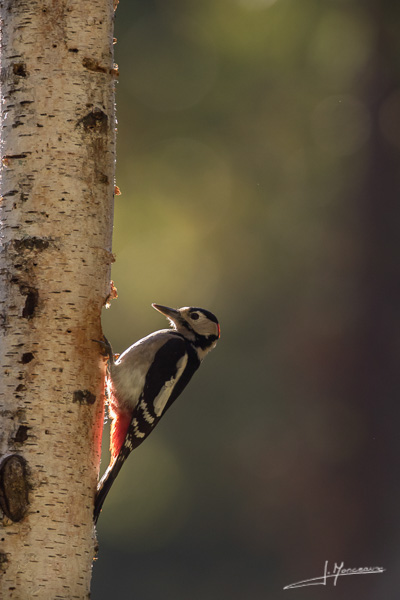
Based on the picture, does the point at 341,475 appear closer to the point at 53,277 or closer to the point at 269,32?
the point at 269,32

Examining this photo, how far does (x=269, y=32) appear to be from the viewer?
1232 centimetres

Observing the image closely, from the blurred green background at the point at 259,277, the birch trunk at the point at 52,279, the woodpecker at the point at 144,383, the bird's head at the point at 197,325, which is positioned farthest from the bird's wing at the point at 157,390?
the blurred green background at the point at 259,277

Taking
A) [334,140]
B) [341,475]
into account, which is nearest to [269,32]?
[334,140]

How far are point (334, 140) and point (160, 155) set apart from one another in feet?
7.36

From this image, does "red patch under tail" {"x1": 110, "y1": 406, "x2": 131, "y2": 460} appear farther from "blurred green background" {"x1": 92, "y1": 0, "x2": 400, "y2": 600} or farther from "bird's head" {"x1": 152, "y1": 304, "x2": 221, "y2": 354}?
"blurred green background" {"x1": 92, "y1": 0, "x2": 400, "y2": 600}

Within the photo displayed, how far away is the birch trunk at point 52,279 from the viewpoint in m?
2.67

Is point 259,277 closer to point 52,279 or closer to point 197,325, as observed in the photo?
point 197,325

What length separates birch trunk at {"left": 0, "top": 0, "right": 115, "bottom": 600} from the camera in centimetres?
267

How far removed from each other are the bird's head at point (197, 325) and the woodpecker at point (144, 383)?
0.07 meters

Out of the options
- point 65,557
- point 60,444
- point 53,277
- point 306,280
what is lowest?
point 65,557

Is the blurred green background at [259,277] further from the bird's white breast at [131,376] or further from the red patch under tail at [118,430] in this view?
the red patch under tail at [118,430]

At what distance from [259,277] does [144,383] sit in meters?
7.95

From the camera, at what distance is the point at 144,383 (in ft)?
13.4

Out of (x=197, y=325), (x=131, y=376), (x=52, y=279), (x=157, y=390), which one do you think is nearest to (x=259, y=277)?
(x=197, y=325)
